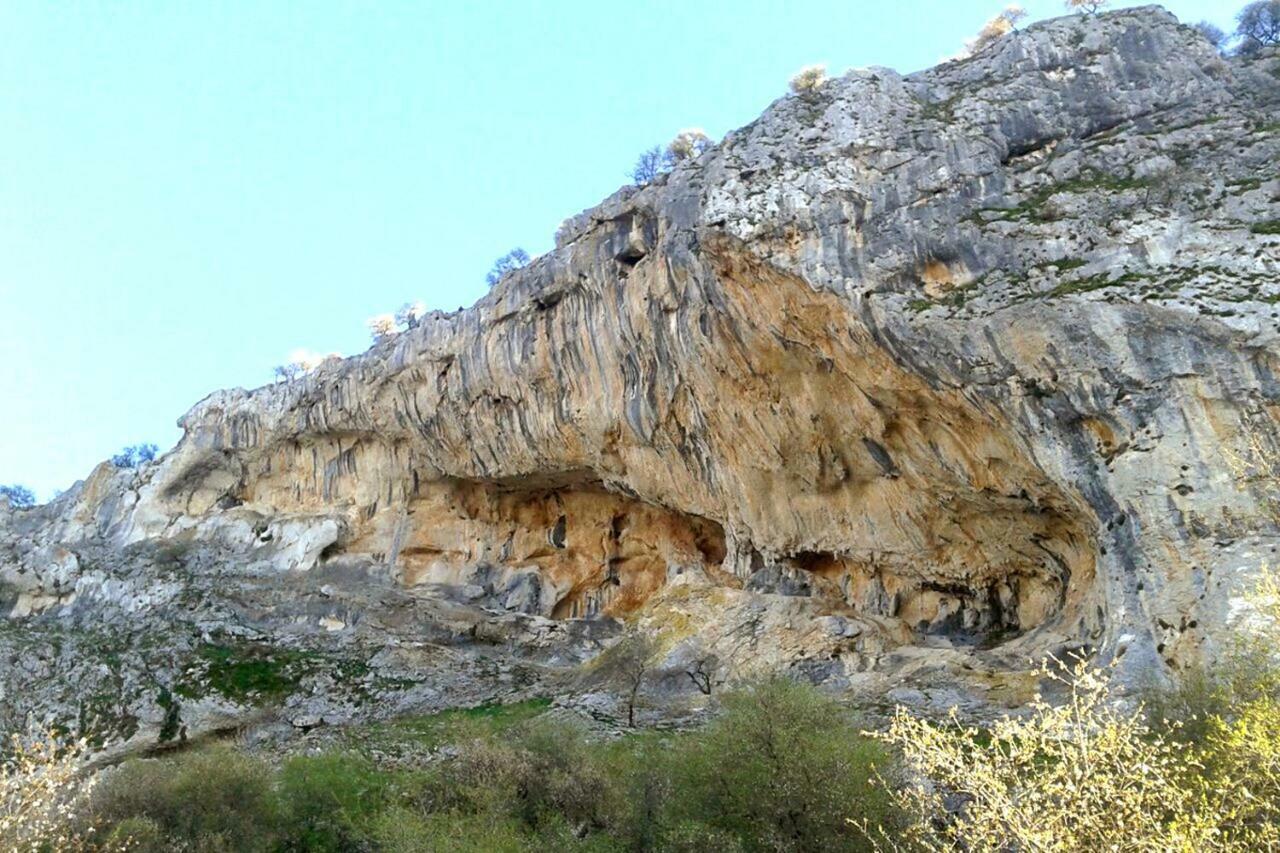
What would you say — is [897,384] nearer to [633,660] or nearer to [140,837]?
[633,660]

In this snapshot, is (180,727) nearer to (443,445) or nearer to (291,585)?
(291,585)

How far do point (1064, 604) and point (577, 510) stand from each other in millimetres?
18633

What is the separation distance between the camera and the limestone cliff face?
17.3 m

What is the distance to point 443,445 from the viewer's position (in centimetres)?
3406

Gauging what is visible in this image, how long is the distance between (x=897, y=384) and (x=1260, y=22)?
2644 cm

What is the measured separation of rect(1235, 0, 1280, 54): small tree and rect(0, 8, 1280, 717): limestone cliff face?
39.3 ft

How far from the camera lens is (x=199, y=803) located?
1644 centimetres

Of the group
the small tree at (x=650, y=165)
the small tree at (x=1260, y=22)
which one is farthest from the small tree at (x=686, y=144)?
the small tree at (x=1260, y=22)

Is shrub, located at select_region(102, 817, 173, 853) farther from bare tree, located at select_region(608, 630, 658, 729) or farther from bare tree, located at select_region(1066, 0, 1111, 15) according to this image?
bare tree, located at select_region(1066, 0, 1111, 15)

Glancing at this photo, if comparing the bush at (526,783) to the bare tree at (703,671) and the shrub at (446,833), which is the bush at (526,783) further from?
the bare tree at (703,671)

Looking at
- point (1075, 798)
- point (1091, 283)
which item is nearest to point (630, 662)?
point (1091, 283)

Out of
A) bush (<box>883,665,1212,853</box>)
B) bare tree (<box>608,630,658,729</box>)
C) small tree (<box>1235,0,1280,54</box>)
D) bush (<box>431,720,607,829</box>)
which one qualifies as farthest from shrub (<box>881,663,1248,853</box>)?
small tree (<box>1235,0,1280,54</box>)

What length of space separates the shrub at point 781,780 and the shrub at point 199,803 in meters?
8.00

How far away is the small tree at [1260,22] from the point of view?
3297 centimetres
